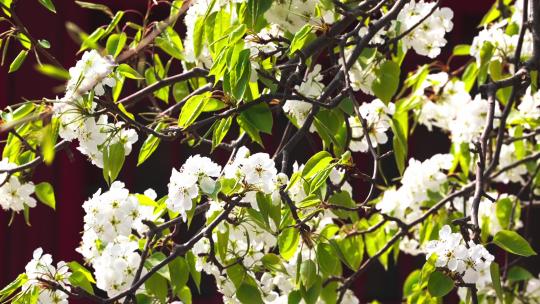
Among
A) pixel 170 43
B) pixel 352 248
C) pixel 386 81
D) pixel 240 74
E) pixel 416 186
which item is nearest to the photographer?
pixel 240 74

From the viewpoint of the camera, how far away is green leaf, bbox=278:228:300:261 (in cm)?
145

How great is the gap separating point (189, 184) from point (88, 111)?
0.19 meters

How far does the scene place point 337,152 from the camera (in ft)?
5.45

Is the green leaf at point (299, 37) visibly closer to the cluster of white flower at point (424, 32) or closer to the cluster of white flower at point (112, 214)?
the cluster of white flower at point (112, 214)

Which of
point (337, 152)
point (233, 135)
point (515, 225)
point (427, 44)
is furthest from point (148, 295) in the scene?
Result: point (233, 135)

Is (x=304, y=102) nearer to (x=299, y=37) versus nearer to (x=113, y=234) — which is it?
(x=299, y=37)

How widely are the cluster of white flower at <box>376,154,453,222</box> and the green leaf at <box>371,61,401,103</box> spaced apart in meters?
0.55

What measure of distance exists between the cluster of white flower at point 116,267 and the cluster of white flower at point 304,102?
357 millimetres

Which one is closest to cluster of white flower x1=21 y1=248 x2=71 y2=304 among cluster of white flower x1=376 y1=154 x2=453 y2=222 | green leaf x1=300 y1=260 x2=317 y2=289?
green leaf x1=300 y1=260 x2=317 y2=289

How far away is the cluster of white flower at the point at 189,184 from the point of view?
135 centimetres

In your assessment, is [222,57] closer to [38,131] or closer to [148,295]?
[38,131]

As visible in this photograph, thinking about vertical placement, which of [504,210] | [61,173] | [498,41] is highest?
[498,41]

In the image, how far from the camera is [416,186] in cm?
222

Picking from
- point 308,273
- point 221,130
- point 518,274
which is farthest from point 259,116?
point 518,274
